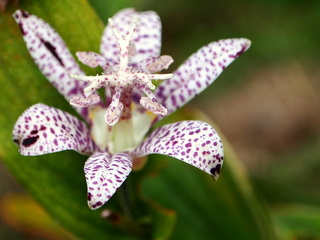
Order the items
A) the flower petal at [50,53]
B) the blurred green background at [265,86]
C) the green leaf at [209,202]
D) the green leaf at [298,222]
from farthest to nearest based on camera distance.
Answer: the blurred green background at [265,86]
the green leaf at [298,222]
the green leaf at [209,202]
the flower petal at [50,53]

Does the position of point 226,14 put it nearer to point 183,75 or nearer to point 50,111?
point 183,75

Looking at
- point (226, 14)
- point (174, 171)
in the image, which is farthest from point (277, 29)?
point (174, 171)

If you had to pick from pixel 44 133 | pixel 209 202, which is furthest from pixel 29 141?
pixel 209 202

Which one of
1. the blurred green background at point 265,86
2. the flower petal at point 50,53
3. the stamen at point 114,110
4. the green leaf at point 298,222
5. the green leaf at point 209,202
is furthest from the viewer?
the blurred green background at point 265,86

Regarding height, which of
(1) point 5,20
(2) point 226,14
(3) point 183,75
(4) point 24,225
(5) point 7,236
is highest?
(1) point 5,20

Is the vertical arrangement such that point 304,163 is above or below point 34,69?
below

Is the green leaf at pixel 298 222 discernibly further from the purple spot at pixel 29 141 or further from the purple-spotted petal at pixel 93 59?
the purple spot at pixel 29 141

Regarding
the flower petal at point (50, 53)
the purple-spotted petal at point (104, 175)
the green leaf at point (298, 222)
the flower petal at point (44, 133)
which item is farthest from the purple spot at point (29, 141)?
the green leaf at point (298, 222)
